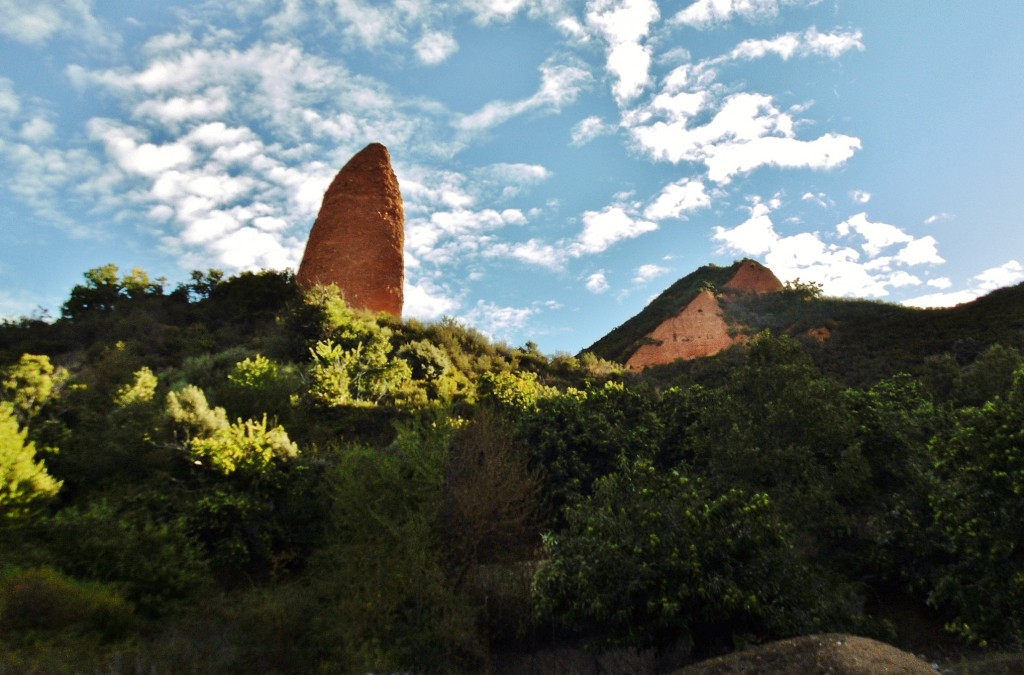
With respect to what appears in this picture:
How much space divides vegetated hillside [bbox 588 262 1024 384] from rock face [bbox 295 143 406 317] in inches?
861

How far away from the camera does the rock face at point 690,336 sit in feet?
154

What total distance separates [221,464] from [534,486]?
923 cm

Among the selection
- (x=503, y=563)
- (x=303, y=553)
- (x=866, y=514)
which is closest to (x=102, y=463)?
(x=303, y=553)

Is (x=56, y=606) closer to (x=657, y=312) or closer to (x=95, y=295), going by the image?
(x=95, y=295)

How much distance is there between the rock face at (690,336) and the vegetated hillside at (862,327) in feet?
3.51

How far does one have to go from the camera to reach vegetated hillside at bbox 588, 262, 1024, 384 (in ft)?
106

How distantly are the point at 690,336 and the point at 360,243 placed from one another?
1095 inches

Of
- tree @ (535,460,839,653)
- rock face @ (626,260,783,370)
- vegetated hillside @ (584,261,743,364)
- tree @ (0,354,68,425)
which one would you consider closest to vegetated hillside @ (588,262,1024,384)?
vegetated hillside @ (584,261,743,364)

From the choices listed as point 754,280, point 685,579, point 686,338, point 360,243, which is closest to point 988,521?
point 685,579

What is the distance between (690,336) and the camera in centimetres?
4891

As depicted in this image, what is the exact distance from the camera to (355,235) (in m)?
38.5

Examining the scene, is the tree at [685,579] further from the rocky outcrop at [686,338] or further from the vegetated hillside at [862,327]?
the rocky outcrop at [686,338]

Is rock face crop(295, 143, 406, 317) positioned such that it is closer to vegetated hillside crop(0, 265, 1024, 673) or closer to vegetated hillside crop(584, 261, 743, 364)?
vegetated hillside crop(0, 265, 1024, 673)

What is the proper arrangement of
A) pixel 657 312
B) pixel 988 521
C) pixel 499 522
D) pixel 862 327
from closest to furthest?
pixel 988 521, pixel 499 522, pixel 862 327, pixel 657 312
